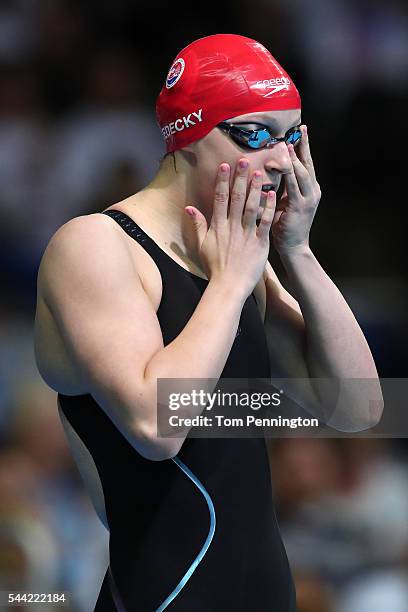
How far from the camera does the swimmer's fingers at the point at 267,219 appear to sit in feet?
7.88

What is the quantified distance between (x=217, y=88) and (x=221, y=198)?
12.3 inches

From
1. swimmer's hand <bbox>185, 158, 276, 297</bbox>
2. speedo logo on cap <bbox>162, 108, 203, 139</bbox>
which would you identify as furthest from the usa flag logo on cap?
swimmer's hand <bbox>185, 158, 276, 297</bbox>

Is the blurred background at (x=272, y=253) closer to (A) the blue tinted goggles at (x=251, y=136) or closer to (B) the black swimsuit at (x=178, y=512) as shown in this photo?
(B) the black swimsuit at (x=178, y=512)

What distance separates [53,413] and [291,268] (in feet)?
7.73

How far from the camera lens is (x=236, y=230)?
2385 millimetres

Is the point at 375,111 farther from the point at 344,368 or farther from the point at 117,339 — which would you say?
the point at 117,339

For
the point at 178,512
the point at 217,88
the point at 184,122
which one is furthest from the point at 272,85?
the point at 178,512

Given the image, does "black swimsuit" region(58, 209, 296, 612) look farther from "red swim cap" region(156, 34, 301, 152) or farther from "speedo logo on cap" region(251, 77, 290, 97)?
"speedo logo on cap" region(251, 77, 290, 97)

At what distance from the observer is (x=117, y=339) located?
2178mm

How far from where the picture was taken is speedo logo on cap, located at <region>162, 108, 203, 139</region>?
8.24 ft

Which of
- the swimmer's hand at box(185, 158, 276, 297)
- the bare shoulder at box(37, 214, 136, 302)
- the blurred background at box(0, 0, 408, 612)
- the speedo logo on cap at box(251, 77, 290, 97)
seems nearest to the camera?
the bare shoulder at box(37, 214, 136, 302)

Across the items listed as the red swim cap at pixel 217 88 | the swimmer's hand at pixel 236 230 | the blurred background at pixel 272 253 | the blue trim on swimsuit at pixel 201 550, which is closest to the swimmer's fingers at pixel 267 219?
the swimmer's hand at pixel 236 230

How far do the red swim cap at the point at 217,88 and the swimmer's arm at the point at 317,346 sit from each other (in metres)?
0.42

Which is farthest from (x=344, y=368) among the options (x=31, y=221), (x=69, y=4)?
(x=69, y=4)
